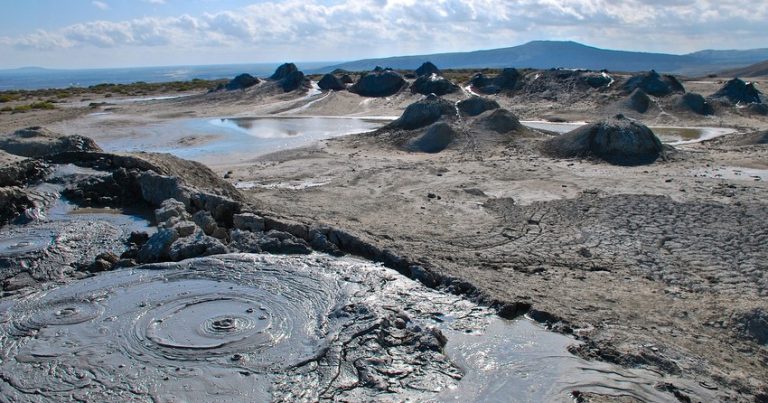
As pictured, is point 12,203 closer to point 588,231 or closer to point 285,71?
point 588,231

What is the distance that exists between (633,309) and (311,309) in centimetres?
396

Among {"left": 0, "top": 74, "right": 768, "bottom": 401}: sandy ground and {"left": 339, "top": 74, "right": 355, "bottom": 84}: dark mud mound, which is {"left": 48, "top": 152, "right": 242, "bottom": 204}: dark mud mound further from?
{"left": 339, "top": 74, "right": 355, "bottom": 84}: dark mud mound

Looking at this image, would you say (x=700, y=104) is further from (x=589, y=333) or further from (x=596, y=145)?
(x=589, y=333)

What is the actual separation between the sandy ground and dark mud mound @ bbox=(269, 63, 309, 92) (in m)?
22.9

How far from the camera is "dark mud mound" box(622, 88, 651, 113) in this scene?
102ft

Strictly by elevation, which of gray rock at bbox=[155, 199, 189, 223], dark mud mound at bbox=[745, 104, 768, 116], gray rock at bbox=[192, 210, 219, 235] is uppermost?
dark mud mound at bbox=[745, 104, 768, 116]

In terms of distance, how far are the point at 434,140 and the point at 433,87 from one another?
18.3 metres

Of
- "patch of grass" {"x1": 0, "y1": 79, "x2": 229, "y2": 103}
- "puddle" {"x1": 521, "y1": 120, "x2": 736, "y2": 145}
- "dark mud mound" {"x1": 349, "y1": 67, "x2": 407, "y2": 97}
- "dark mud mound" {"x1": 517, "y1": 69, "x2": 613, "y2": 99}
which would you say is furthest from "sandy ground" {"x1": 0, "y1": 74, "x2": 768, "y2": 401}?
"patch of grass" {"x1": 0, "y1": 79, "x2": 229, "y2": 103}

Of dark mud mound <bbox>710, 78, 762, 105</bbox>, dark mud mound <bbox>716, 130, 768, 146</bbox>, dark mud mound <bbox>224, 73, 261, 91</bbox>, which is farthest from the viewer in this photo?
dark mud mound <bbox>224, 73, 261, 91</bbox>

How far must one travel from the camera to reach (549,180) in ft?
51.3

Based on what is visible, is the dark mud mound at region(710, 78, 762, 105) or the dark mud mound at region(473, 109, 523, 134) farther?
the dark mud mound at region(710, 78, 762, 105)

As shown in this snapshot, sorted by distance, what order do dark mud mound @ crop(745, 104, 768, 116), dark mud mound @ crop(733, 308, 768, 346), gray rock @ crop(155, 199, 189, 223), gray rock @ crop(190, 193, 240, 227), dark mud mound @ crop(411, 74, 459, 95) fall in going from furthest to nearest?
dark mud mound @ crop(411, 74, 459, 95) → dark mud mound @ crop(745, 104, 768, 116) → gray rock @ crop(190, 193, 240, 227) → gray rock @ crop(155, 199, 189, 223) → dark mud mound @ crop(733, 308, 768, 346)

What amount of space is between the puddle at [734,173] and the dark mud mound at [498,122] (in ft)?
22.3

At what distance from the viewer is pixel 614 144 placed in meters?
18.2
